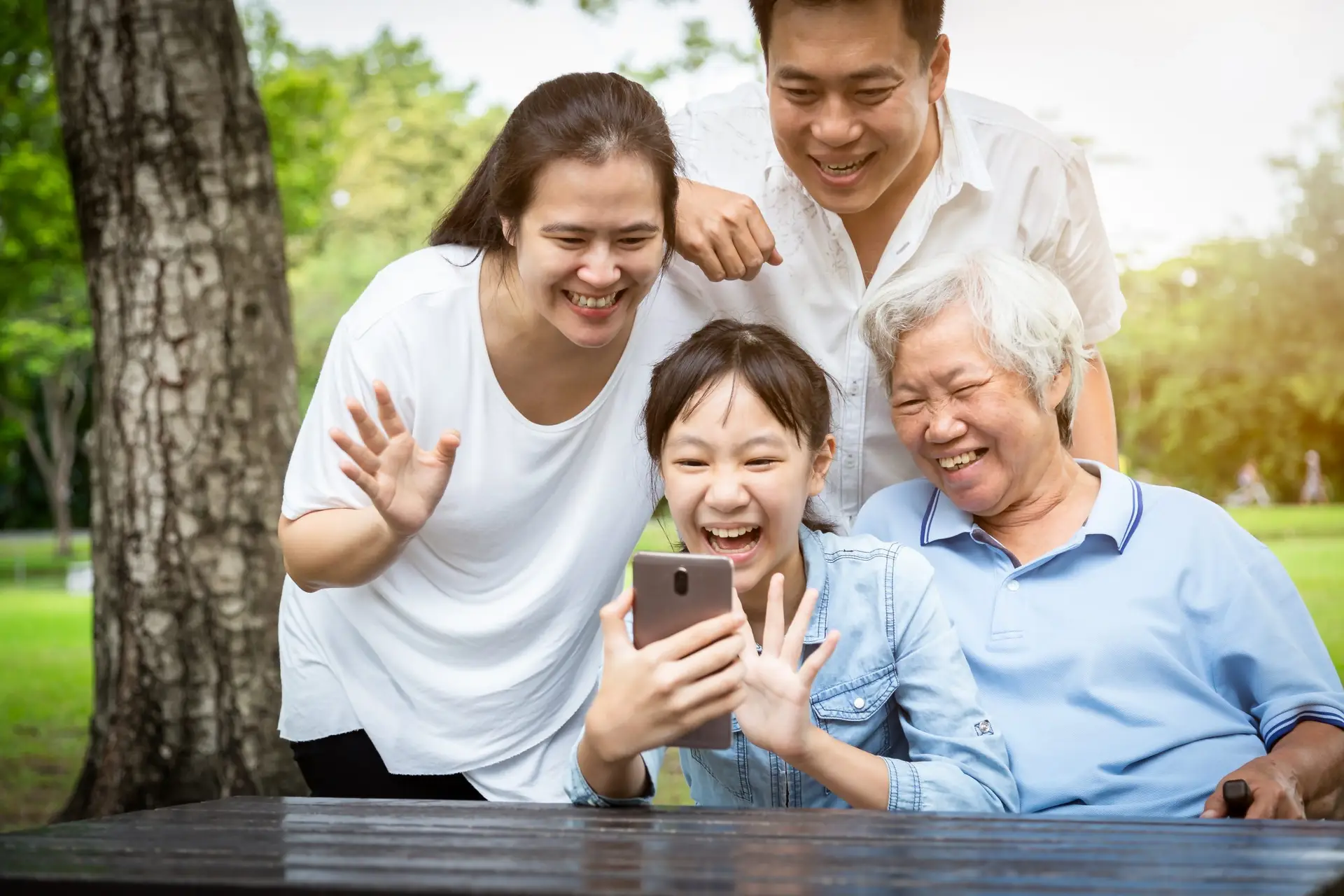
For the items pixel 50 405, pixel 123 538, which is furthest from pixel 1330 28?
pixel 50 405

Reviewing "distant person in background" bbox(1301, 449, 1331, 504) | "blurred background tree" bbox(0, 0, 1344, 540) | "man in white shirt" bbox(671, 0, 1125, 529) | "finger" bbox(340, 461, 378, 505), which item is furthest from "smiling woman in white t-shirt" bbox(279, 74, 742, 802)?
"distant person in background" bbox(1301, 449, 1331, 504)

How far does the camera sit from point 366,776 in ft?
8.87

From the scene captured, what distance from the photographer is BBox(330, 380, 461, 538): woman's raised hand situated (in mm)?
2248

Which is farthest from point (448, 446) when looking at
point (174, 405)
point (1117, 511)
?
point (174, 405)

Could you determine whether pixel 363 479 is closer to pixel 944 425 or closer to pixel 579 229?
pixel 579 229

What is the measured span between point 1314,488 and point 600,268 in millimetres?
11768

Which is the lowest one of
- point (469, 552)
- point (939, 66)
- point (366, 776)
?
point (366, 776)

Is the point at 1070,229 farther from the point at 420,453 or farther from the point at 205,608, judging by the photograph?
the point at 205,608

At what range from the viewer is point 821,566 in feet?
7.65

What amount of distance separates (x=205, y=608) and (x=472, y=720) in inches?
98.2

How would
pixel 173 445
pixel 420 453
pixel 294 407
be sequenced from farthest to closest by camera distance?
pixel 294 407
pixel 173 445
pixel 420 453

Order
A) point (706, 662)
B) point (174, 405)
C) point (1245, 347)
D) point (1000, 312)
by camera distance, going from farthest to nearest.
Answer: point (1245, 347)
point (174, 405)
point (1000, 312)
point (706, 662)

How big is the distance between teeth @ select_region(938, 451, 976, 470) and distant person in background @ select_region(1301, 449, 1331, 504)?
11.3m

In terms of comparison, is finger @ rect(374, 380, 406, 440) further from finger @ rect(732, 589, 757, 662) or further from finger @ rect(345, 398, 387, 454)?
finger @ rect(732, 589, 757, 662)
